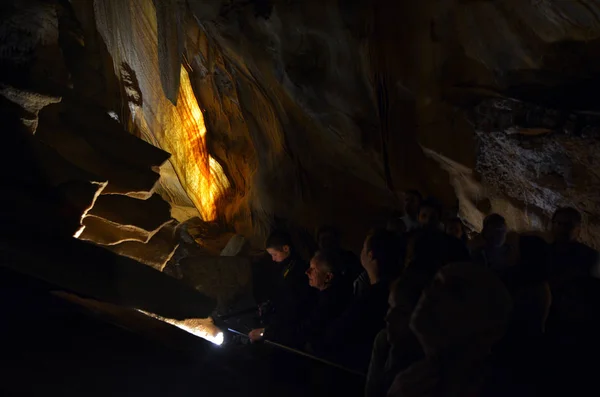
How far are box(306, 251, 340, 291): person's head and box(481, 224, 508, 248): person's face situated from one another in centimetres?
83

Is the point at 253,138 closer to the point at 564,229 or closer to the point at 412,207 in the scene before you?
the point at 412,207

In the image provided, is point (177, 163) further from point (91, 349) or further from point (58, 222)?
point (91, 349)

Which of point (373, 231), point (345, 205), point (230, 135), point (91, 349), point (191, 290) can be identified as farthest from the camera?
point (230, 135)

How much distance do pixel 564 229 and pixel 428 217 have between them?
2.48 feet

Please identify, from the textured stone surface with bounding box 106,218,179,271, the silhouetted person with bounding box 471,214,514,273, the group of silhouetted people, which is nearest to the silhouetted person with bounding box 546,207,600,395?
the group of silhouetted people

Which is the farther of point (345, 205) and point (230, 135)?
point (230, 135)

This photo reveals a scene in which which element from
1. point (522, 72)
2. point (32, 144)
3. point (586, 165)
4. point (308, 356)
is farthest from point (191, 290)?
point (522, 72)

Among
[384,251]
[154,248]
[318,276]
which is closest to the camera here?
[384,251]

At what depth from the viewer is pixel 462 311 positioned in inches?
66.1

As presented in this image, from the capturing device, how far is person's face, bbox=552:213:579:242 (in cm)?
299

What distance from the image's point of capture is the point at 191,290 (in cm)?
298

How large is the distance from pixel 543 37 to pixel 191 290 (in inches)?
127

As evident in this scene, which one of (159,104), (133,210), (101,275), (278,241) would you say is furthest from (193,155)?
(101,275)

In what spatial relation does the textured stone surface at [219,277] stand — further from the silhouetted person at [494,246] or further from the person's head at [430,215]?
the silhouetted person at [494,246]
